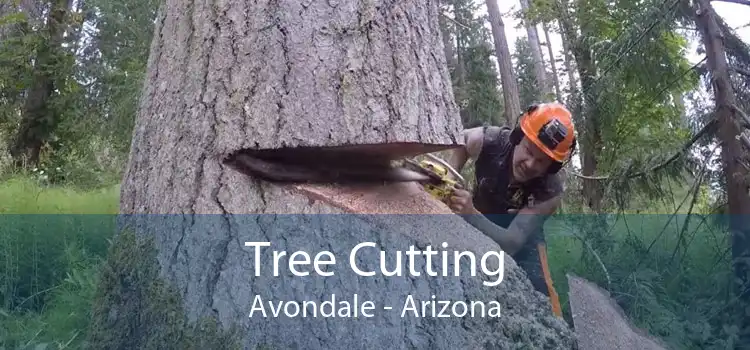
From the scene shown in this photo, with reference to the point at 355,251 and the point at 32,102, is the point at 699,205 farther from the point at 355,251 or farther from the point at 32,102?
the point at 32,102

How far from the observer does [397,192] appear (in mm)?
1951

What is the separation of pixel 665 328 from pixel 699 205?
1.38m

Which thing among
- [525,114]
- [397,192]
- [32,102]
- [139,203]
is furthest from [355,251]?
[32,102]

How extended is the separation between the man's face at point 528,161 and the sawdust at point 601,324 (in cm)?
111

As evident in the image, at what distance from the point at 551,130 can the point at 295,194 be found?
4.87ft

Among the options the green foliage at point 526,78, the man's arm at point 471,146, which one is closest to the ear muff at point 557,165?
the man's arm at point 471,146

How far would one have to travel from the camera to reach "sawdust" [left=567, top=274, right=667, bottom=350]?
389cm

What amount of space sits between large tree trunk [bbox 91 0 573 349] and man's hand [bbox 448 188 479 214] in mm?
490

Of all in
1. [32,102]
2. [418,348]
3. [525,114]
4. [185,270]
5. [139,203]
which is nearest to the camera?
[418,348]

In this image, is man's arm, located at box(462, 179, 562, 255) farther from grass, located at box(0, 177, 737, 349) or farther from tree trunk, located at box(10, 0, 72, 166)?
tree trunk, located at box(10, 0, 72, 166)

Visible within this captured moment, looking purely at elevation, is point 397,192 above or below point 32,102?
below

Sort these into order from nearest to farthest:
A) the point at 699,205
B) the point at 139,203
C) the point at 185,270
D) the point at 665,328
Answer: the point at 185,270 → the point at 139,203 → the point at 665,328 → the point at 699,205

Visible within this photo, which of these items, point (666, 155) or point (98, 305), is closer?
point (98, 305)

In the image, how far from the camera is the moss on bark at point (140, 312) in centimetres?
178
